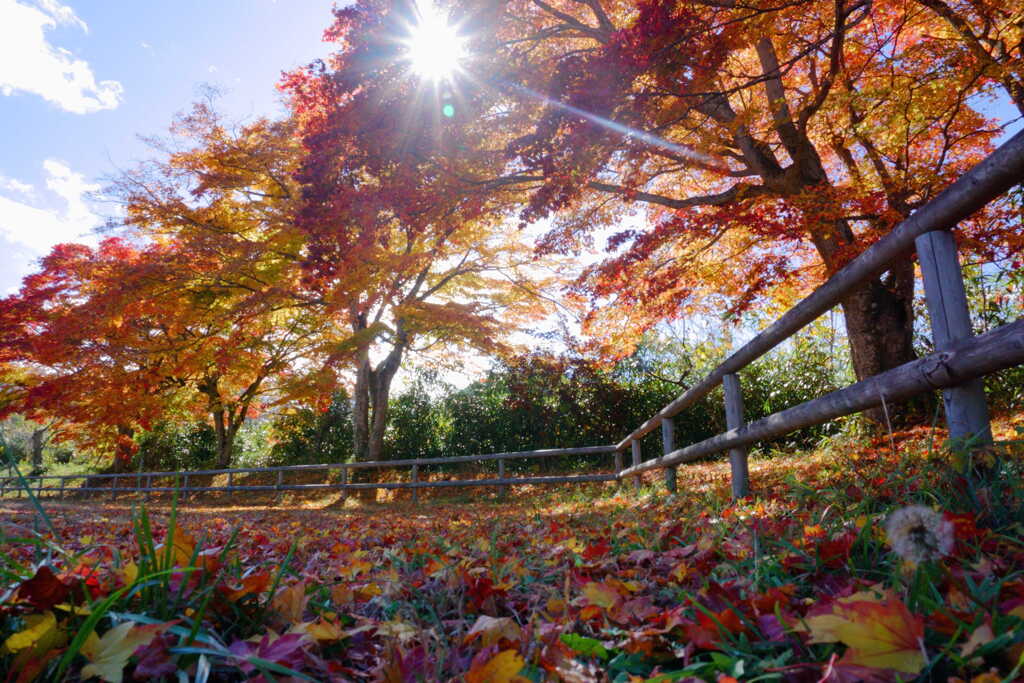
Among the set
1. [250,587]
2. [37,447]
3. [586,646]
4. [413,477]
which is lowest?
[586,646]

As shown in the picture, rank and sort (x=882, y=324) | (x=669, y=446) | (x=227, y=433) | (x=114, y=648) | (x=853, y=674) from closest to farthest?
(x=853, y=674)
(x=114, y=648)
(x=669, y=446)
(x=882, y=324)
(x=227, y=433)

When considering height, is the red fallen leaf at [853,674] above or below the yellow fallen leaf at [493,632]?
above

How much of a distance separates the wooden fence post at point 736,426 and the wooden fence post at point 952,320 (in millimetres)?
1591

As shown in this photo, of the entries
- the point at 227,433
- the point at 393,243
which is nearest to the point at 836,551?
the point at 393,243

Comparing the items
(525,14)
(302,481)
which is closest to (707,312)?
(525,14)

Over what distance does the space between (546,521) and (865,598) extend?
9.19 ft

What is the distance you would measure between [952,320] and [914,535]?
1.15 m

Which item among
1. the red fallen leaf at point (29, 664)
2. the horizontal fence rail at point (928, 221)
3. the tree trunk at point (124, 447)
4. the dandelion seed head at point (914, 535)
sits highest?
the tree trunk at point (124, 447)

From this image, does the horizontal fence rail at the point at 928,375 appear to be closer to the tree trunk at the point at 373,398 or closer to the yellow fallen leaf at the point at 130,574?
the yellow fallen leaf at the point at 130,574

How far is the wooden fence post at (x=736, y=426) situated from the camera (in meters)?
3.34

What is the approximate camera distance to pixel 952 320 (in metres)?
1.75

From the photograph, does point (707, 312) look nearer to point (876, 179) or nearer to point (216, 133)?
point (876, 179)

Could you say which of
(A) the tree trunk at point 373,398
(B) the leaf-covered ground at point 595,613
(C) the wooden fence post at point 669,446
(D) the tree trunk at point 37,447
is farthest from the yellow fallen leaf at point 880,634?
(A) the tree trunk at point 373,398

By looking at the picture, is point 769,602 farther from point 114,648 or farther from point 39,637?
point 39,637
